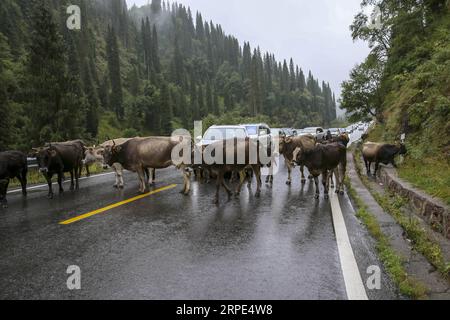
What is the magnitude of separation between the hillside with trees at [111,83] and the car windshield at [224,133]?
19946mm

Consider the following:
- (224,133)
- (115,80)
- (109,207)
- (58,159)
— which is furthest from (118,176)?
(115,80)

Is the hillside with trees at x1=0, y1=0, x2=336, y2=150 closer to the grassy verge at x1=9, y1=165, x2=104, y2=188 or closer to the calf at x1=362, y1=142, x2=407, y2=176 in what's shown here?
the grassy verge at x1=9, y1=165, x2=104, y2=188

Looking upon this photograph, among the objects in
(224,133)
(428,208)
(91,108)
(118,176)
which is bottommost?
(428,208)

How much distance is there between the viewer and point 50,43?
1474 inches

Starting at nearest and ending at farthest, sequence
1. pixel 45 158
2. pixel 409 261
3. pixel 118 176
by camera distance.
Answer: pixel 409 261, pixel 45 158, pixel 118 176

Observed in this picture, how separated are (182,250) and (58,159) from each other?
7.59 meters

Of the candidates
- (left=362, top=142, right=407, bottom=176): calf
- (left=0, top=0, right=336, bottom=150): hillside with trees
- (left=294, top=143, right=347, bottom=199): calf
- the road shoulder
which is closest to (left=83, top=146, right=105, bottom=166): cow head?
(left=294, top=143, right=347, bottom=199): calf

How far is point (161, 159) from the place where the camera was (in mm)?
11719

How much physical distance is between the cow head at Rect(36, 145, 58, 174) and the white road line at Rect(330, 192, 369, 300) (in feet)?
26.3

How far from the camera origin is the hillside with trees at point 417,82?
415 inches

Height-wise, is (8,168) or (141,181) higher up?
(8,168)

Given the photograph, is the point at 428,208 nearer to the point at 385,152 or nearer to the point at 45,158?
the point at 385,152

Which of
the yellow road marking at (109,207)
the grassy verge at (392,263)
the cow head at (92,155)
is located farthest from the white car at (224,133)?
the grassy verge at (392,263)
